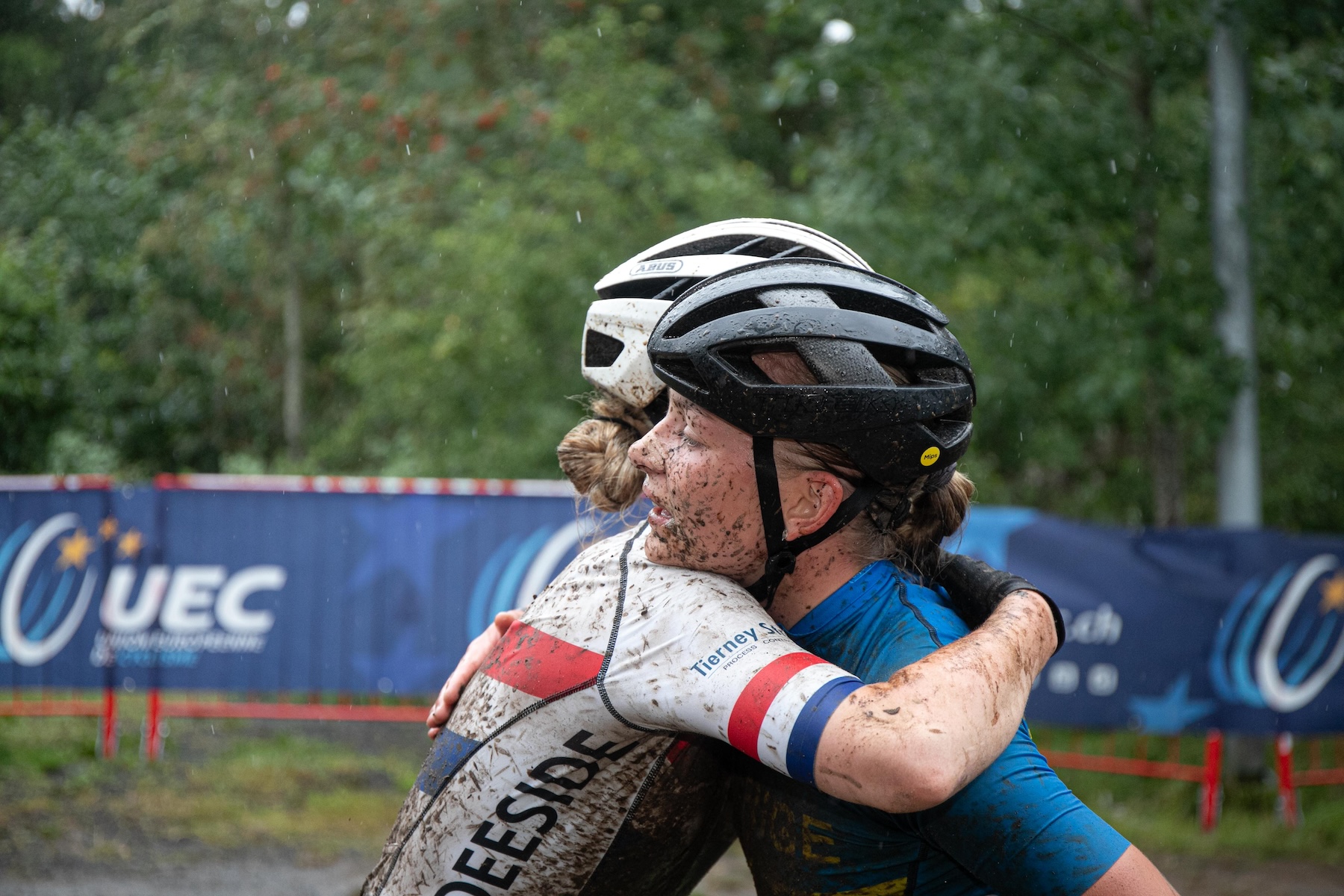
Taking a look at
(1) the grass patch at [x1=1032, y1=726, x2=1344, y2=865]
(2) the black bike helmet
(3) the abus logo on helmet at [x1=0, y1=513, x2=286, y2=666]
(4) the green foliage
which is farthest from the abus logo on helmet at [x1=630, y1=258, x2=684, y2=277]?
(3) the abus logo on helmet at [x1=0, y1=513, x2=286, y2=666]

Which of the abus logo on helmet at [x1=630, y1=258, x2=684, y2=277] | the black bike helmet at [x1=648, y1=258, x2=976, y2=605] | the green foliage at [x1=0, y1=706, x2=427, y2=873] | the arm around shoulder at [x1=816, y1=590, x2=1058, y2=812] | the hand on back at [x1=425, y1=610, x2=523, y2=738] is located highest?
the abus logo on helmet at [x1=630, y1=258, x2=684, y2=277]

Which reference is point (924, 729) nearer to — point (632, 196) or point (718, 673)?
point (718, 673)

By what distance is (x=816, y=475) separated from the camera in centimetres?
196

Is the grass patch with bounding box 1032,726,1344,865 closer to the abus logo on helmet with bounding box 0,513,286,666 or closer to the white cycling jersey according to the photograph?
the abus logo on helmet with bounding box 0,513,286,666

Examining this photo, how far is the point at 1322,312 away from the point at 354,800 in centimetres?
767

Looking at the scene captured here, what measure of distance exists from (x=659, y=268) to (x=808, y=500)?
71cm

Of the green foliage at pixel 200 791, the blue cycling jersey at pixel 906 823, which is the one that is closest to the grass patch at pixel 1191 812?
the green foliage at pixel 200 791

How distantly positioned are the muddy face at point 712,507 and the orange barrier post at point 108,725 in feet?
24.7

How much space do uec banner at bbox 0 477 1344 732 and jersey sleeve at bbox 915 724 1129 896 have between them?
21.0 feet

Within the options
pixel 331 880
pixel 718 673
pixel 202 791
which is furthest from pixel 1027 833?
pixel 202 791

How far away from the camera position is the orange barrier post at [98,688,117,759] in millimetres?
8250

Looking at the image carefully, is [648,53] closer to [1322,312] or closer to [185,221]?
[185,221]

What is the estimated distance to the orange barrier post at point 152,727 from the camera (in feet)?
27.3

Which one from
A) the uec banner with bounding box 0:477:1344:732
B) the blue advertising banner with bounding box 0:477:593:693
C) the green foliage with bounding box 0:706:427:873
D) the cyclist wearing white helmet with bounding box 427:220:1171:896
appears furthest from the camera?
the blue advertising banner with bounding box 0:477:593:693
